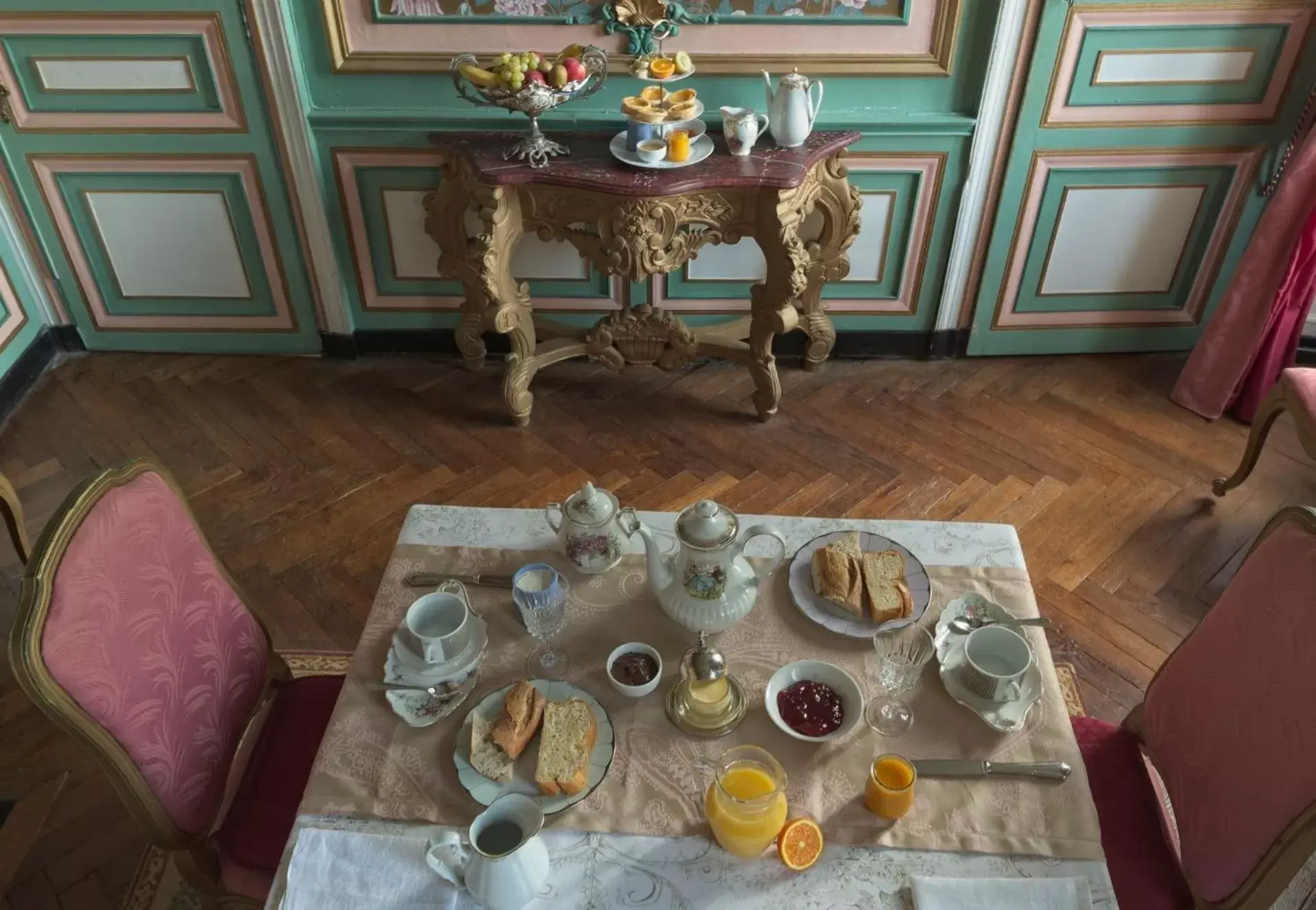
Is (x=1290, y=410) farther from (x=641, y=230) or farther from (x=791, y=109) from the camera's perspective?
(x=641, y=230)

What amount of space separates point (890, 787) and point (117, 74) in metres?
2.81

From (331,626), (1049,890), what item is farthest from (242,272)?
(1049,890)

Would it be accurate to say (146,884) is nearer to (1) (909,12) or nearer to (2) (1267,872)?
(2) (1267,872)

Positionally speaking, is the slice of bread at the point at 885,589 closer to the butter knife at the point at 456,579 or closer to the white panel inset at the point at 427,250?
the butter knife at the point at 456,579

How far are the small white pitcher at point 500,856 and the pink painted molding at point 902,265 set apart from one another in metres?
2.18

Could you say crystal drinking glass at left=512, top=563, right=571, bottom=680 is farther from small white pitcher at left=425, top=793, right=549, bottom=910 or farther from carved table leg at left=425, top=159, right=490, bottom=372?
carved table leg at left=425, top=159, right=490, bottom=372

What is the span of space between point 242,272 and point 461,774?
2402 millimetres

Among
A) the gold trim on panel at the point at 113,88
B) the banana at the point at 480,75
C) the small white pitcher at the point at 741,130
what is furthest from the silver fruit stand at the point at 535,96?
the gold trim on panel at the point at 113,88

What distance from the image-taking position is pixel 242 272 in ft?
10.3

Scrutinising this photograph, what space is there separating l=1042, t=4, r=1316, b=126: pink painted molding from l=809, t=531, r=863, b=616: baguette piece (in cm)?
188

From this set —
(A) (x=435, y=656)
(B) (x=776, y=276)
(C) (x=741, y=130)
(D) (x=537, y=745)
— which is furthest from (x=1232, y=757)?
(C) (x=741, y=130)

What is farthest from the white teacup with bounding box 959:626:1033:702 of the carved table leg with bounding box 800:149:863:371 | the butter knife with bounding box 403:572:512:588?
the carved table leg with bounding box 800:149:863:371

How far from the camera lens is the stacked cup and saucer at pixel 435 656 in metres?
1.33

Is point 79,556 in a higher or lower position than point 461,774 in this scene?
higher
